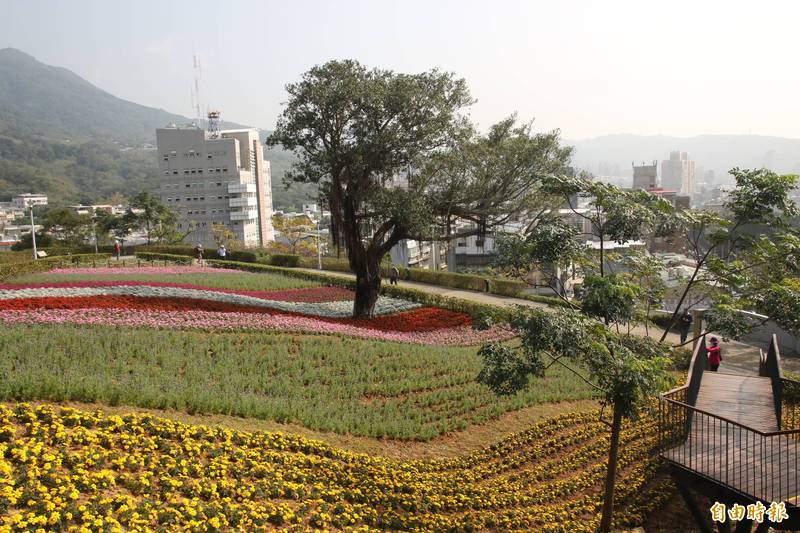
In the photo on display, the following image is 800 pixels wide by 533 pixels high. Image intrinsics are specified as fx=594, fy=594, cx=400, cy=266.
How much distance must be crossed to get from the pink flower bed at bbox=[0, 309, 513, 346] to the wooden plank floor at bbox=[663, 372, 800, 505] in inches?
222

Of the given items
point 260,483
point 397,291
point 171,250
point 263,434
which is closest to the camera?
point 260,483

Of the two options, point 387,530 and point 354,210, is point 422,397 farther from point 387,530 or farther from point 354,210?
point 354,210

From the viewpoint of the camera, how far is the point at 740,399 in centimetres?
997

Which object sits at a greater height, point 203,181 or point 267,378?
point 203,181

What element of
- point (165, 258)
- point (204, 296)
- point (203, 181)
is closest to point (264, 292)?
point (204, 296)

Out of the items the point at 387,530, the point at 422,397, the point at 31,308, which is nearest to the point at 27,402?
the point at 387,530

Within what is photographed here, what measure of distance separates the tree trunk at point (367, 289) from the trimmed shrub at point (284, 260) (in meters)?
15.8

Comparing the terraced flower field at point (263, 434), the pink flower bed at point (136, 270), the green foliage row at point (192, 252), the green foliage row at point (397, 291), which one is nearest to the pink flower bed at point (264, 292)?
the green foliage row at point (397, 291)

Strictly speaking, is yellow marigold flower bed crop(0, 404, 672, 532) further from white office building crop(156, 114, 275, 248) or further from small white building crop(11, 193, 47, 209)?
small white building crop(11, 193, 47, 209)

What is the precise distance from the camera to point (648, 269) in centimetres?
828

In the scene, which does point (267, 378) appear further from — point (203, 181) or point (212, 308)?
point (203, 181)

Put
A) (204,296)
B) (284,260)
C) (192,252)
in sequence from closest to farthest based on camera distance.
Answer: (204,296), (284,260), (192,252)

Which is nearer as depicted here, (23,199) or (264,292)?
(264,292)

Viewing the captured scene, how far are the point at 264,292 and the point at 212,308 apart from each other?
233 inches
